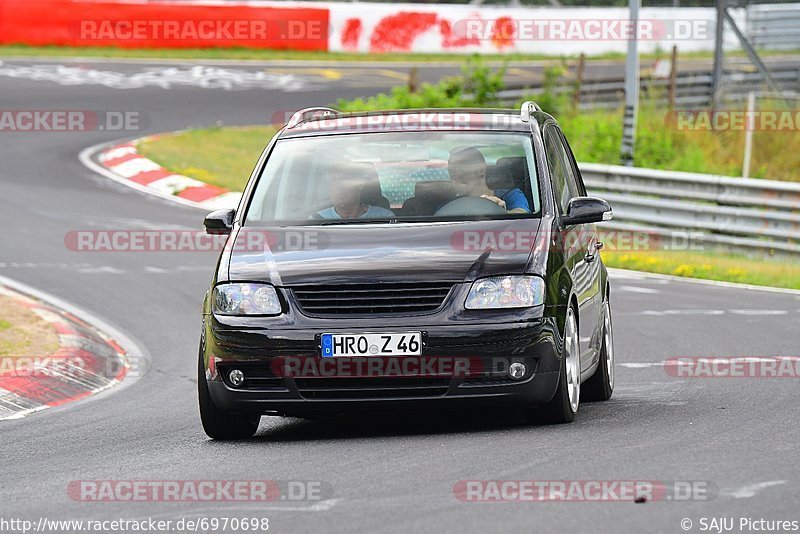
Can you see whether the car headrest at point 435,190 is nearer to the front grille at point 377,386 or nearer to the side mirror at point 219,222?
the side mirror at point 219,222

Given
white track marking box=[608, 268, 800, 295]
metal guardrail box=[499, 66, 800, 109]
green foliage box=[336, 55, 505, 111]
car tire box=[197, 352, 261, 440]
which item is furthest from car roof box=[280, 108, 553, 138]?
metal guardrail box=[499, 66, 800, 109]

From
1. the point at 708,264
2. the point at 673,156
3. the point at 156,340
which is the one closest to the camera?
the point at 156,340

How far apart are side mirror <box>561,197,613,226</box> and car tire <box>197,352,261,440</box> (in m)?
2.08

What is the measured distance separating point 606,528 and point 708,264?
13190 millimetres

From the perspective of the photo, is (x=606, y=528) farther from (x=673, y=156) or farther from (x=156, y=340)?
(x=673, y=156)

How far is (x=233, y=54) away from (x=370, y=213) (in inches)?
1210

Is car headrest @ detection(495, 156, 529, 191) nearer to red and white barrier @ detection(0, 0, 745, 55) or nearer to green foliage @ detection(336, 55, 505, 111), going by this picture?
green foliage @ detection(336, 55, 505, 111)

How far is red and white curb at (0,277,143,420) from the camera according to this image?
1074 cm

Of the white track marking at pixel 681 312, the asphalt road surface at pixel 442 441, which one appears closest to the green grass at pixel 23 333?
the asphalt road surface at pixel 442 441

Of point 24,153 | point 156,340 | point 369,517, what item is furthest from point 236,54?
point 369,517

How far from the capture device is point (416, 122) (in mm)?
9328

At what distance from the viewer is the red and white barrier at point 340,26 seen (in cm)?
3659

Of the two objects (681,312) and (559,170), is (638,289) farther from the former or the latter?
(559,170)

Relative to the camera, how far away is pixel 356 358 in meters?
7.88
